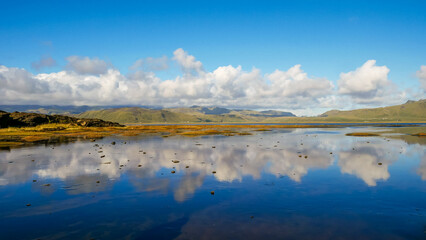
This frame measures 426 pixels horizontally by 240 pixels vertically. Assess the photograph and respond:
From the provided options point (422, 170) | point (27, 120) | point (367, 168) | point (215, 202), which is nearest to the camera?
point (215, 202)

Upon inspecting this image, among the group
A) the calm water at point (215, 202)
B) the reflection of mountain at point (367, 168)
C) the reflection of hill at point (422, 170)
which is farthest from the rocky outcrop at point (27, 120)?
the reflection of hill at point (422, 170)

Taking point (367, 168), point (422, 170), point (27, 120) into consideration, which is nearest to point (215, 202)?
point (367, 168)

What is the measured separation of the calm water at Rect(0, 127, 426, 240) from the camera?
51.0ft

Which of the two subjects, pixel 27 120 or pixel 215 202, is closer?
pixel 215 202

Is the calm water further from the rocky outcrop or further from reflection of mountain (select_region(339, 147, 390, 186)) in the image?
the rocky outcrop

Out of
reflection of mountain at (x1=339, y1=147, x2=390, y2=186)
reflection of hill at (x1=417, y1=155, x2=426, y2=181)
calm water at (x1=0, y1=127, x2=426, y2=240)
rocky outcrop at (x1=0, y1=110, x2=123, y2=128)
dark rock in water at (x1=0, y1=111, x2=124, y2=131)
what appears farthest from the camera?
rocky outcrop at (x1=0, y1=110, x2=123, y2=128)

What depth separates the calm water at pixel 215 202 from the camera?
1555 cm

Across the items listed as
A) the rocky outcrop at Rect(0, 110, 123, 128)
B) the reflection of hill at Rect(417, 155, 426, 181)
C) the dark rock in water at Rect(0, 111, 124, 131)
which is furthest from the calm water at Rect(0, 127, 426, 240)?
the rocky outcrop at Rect(0, 110, 123, 128)

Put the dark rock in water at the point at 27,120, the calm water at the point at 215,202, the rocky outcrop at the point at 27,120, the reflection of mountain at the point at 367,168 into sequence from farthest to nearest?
the rocky outcrop at the point at 27,120
the dark rock in water at the point at 27,120
the reflection of mountain at the point at 367,168
the calm water at the point at 215,202

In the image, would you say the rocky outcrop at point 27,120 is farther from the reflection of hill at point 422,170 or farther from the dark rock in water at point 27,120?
the reflection of hill at point 422,170

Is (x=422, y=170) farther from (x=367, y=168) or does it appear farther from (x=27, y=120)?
(x=27, y=120)

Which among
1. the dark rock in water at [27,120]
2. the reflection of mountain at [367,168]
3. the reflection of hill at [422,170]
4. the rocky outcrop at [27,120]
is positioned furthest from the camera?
the rocky outcrop at [27,120]

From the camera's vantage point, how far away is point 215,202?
A: 20.7 meters

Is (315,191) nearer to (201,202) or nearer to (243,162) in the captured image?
(201,202)
